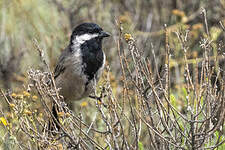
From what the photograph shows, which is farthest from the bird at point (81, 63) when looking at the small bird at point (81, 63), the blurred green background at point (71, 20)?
the blurred green background at point (71, 20)

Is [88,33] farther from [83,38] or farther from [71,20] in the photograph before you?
[71,20]

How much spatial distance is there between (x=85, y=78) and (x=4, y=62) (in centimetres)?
333

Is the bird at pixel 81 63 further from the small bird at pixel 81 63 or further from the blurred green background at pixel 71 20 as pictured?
the blurred green background at pixel 71 20

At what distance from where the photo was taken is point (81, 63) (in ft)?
15.5

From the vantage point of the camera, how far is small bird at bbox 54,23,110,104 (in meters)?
4.69

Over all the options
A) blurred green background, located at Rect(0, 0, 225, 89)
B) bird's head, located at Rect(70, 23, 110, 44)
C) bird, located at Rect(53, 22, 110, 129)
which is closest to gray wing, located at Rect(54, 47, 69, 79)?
bird, located at Rect(53, 22, 110, 129)

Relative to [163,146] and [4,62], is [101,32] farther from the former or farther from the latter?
[4,62]

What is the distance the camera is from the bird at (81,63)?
4688 mm

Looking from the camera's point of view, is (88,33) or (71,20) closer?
(88,33)

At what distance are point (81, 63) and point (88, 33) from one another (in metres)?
0.38

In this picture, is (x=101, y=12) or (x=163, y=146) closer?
(x=163, y=146)

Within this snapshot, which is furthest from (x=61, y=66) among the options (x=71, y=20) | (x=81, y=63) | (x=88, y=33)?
(x=71, y=20)

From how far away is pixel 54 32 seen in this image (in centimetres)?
747

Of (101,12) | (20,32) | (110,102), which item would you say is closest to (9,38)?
(20,32)
